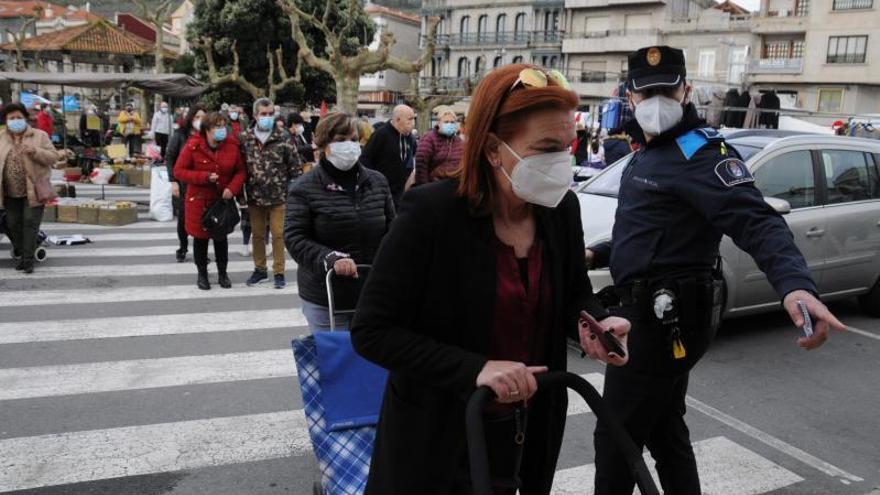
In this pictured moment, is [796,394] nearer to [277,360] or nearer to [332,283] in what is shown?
[332,283]

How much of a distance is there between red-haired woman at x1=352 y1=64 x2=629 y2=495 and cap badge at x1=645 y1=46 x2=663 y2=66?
1202 mm

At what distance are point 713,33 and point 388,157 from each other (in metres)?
49.5

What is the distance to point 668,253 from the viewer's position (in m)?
2.79

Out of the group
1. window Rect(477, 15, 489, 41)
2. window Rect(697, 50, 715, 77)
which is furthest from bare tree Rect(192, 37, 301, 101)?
window Rect(477, 15, 489, 41)

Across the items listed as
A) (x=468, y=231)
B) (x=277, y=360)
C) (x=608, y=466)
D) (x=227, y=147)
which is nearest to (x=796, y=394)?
(x=608, y=466)

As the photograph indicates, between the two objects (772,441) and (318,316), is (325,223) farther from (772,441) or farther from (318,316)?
(772,441)

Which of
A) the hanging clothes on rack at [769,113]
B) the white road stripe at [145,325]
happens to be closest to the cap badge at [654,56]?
the white road stripe at [145,325]

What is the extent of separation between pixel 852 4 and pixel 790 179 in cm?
4731

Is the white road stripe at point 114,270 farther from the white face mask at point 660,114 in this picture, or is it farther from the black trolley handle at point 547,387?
the black trolley handle at point 547,387

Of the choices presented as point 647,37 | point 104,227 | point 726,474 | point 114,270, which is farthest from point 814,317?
point 647,37

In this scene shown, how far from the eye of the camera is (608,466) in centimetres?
282

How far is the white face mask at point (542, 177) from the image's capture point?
1.84m

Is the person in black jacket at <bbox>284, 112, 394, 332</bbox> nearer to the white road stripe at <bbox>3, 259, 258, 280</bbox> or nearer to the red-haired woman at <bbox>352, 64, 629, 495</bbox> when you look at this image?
the red-haired woman at <bbox>352, 64, 629, 495</bbox>

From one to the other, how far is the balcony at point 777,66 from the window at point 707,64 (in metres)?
3.12
